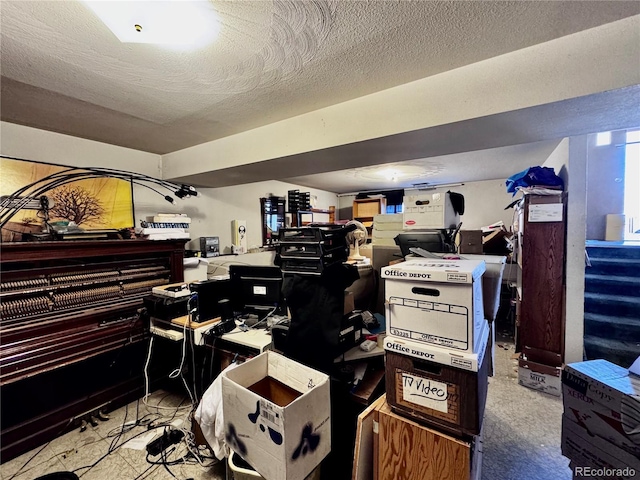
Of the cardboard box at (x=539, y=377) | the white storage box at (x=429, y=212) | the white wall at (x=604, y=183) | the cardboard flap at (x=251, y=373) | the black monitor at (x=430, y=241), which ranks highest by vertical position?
the white wall at (x=604, y=183)

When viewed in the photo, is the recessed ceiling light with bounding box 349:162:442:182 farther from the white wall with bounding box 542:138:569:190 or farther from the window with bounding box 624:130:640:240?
the window with bounding box 624:130:640:240

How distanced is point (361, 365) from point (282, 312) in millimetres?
792

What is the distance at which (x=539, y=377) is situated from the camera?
2424 millimetres

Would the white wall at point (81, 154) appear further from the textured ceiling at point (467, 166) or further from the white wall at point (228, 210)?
the textured ceiling at point (467, 166)

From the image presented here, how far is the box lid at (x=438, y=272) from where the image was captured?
Result: 102 cm

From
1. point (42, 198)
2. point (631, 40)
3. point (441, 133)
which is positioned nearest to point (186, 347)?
point (42, 198)

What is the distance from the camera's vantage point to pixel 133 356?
94.7 inches

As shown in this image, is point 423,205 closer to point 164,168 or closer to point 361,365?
point 361,365

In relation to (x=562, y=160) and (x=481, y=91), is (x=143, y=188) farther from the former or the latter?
(x=562, y=160)

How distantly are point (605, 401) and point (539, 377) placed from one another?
1.31 metres

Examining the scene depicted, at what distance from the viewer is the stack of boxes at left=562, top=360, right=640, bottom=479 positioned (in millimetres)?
1220

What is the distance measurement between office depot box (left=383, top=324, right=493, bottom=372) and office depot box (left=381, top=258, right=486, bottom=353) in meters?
0.02

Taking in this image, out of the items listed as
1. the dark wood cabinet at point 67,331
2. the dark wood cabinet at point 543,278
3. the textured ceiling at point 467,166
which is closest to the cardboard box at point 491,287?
the dark wood cabinet at point 543,278

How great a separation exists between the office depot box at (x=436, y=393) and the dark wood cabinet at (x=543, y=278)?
1.90m
